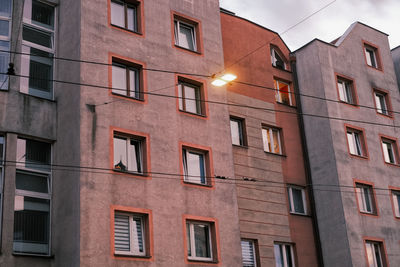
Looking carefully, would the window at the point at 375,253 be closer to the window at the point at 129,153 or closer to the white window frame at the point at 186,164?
the white window frame at the point at 186,164

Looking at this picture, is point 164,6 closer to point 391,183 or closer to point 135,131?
point 135,131

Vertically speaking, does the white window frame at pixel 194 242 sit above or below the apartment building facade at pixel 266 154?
below

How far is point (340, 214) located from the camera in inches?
1115

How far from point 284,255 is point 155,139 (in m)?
8.53

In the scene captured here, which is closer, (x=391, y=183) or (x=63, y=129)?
(x=63, y=129)

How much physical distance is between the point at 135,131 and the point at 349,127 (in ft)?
44.0

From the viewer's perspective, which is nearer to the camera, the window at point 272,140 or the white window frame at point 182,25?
the white window frame at point 182,25

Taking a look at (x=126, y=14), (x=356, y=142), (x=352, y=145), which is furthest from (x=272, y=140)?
(x=126, y=14)

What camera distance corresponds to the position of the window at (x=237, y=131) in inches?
1093

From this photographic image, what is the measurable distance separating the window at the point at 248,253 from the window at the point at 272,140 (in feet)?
16.7

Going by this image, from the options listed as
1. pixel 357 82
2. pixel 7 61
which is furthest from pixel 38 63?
pixel 357 82

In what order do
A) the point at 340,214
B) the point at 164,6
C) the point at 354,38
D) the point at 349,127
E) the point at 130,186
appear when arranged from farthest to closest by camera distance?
the point at 354,38 → the point at 349,127 → the point at 340,214 → the point at 164,6 → the point at 130,186

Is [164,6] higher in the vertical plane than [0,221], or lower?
higher

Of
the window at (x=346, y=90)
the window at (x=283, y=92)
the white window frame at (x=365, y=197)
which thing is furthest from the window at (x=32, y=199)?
the window at (x=346, y=90)
